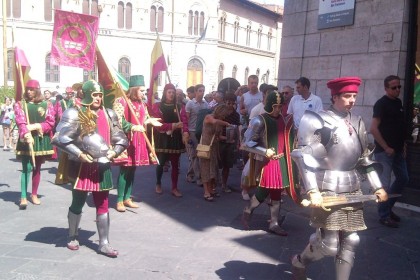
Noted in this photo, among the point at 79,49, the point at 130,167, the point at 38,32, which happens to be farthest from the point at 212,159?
the point at 38,32

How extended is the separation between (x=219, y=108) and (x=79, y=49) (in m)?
2.48

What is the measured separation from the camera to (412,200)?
6734 millimetres

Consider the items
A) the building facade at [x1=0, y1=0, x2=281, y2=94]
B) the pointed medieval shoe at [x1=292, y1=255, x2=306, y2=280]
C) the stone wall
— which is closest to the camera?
the pointed medieval shoe at [x1=292, y1=255, x2=306, y2=280]

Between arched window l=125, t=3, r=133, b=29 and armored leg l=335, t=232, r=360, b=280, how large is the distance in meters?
38.5

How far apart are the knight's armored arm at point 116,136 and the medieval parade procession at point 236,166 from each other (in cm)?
1

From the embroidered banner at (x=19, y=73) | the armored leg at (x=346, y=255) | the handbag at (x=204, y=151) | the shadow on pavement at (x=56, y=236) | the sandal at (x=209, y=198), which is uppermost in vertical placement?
the embroidered banner at (x=19, y=73)

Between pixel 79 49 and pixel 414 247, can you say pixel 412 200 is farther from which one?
pixel 79 49

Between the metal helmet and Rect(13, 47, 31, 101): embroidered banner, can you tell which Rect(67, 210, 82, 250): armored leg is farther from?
Rect(13, 47, 31, 101): embroidered banner

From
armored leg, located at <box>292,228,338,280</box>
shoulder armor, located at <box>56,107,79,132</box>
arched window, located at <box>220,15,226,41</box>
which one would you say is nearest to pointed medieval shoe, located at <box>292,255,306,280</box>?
armored leg, located at <box>292,228,338,280</box>

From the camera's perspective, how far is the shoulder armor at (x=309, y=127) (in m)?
3.63

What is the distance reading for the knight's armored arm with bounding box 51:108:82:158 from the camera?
4501 millimetres

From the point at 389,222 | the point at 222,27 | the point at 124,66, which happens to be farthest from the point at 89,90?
the point at 222,27

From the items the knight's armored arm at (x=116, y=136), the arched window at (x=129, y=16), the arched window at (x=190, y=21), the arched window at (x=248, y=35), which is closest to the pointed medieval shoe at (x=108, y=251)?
the knight's armored arm at (x=116, y=136)

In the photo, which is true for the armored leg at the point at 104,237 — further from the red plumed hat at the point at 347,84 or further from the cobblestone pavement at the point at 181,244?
the red plumed hat at the point at 347,84
